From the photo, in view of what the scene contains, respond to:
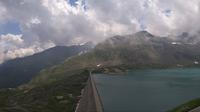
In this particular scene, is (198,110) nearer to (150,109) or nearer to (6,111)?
(150,109)

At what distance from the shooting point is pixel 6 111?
198500 mm

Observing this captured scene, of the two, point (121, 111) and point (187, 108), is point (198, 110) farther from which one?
point (121, 111)

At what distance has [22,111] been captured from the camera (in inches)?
7854

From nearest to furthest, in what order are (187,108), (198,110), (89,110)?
1. (198,110)
2. (187,108)
3. (89,110)

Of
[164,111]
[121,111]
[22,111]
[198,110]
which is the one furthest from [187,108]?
[22,111]

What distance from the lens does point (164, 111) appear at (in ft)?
619

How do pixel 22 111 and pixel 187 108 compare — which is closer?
pixel 187 108

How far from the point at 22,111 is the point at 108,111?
170 ft


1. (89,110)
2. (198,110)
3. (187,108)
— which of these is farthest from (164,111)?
(198,110)

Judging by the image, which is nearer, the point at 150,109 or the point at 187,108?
the point at 187,108

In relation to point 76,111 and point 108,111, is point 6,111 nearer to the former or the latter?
point 76,111

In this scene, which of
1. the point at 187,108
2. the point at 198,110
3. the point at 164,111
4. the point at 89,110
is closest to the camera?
the point at 198,110

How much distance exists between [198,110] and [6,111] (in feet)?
410

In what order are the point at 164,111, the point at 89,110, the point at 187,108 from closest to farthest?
the point at 187,108 < the point at 89,110 < the point at 164,111
